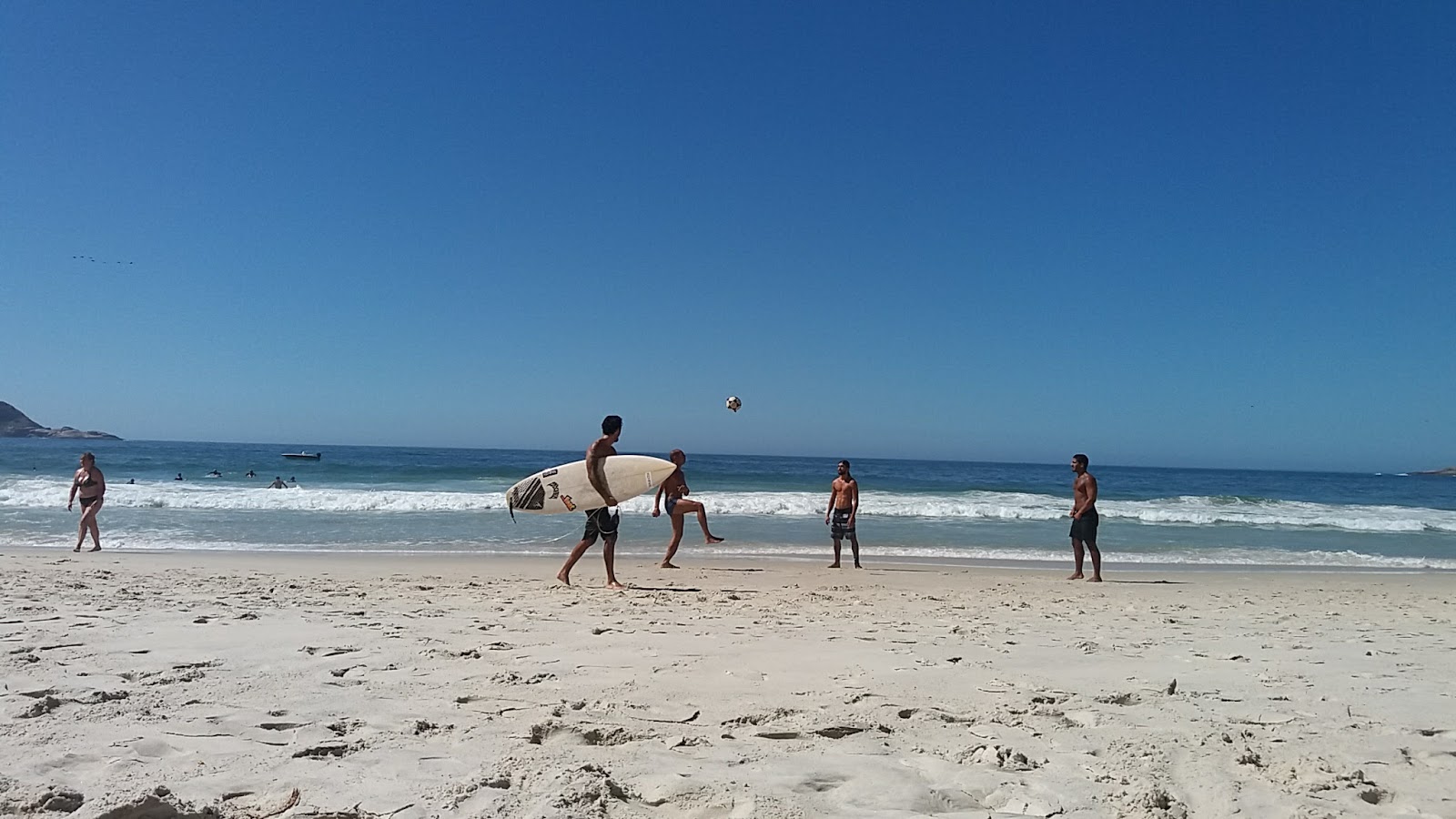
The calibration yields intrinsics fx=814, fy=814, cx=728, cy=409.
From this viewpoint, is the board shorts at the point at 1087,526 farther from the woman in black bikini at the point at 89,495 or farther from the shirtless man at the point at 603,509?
the woman in black bikini at the point at 89,495

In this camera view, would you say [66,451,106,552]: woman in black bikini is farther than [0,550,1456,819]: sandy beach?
Yes

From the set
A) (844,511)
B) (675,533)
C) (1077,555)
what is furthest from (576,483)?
(1077,555)

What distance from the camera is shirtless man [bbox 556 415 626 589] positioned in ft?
26.5

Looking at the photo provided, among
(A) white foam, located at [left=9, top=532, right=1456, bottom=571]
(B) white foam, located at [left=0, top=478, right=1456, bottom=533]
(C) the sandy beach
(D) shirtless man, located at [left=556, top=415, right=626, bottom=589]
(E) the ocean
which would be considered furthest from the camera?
(B) white foam, located at [left=0, top=478, right=1456, bottom=533]

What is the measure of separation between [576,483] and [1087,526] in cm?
653

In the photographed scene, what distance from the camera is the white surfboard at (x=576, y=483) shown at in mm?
9164

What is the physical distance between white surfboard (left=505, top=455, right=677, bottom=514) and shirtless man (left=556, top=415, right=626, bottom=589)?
21.8 inches

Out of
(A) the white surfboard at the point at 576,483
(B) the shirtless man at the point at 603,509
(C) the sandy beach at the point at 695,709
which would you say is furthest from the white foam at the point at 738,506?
(C) the sandy beach at the point at 695,709

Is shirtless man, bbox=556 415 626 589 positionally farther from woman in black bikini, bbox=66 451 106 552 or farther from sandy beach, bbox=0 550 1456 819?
woman in black bikini, bbox=66 451 106 552

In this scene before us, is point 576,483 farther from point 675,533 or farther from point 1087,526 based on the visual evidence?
point 1087,526

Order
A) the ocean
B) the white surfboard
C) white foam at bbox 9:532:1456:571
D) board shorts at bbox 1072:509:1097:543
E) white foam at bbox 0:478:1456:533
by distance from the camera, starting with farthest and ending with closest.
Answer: white foam at bbox 0:478:1456:533, the ocean, white foam at bbox 9:532:1456:571, board shorts at bbox 1072:509:1097:543, the white surfboard

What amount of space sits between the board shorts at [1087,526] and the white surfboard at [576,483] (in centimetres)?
532

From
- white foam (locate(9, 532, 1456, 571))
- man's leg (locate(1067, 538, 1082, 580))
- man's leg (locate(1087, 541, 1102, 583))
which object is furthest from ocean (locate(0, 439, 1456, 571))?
man's leg (locate(1087, 541, 1102, 583))

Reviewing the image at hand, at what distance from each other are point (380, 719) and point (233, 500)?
19956 millimetres
